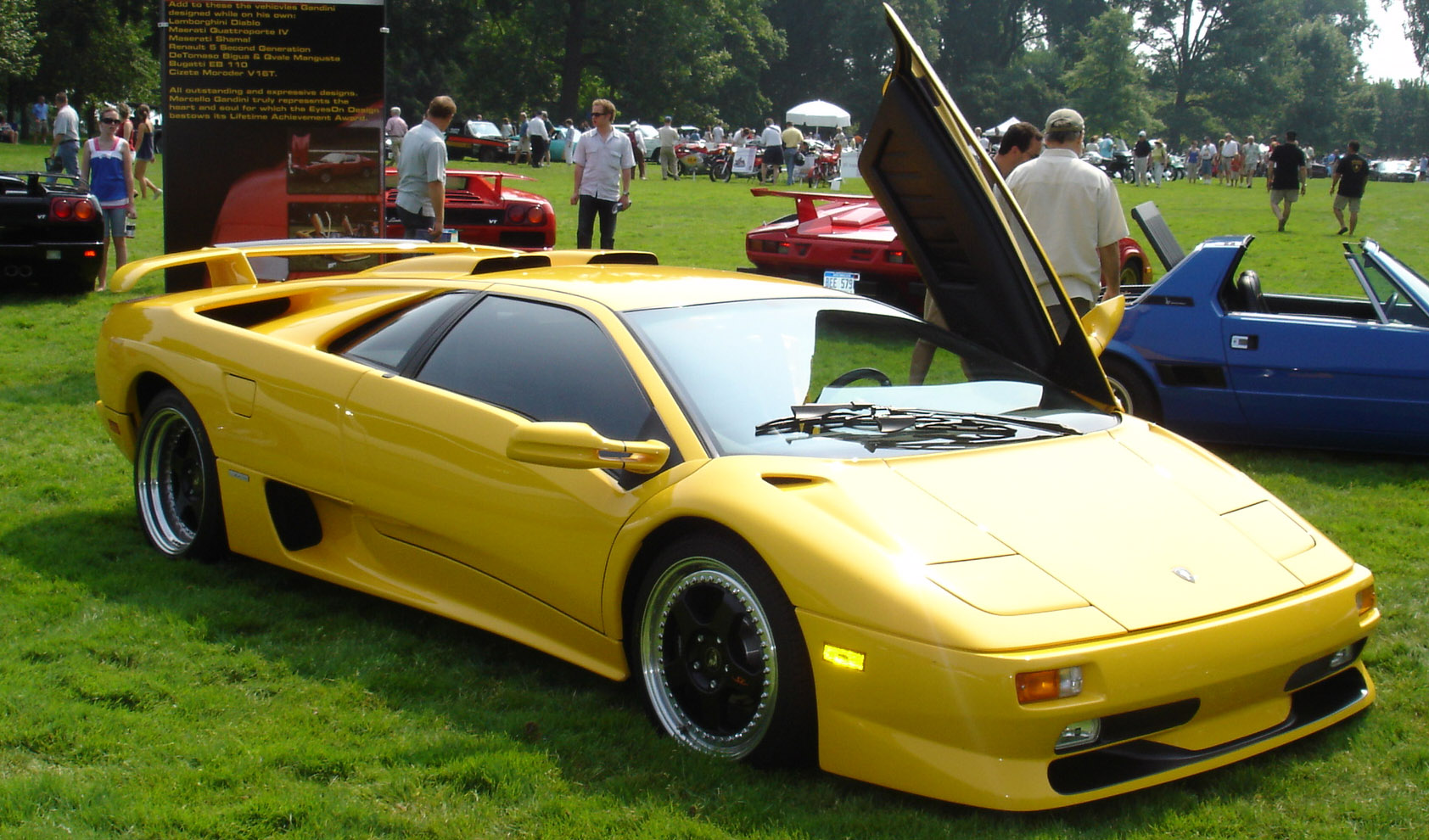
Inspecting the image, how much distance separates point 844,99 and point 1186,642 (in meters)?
78.1

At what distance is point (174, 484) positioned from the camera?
4996mm

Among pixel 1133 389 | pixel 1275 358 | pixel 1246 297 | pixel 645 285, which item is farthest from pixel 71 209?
pixel 1275 358

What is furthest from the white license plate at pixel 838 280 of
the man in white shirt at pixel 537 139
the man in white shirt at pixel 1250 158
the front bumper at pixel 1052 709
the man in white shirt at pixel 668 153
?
the man in white shirt at pixel 1250 158

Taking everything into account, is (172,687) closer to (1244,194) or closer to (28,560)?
(28,560)

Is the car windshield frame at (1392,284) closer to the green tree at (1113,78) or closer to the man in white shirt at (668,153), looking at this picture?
the man in white shirt at (668,153)

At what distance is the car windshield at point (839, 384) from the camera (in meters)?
3.50

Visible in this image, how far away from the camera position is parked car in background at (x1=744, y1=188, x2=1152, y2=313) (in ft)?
34.7

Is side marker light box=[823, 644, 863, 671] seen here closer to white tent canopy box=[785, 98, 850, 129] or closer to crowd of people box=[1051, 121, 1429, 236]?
crowd of people box=[1051, 121, 1429, 236]

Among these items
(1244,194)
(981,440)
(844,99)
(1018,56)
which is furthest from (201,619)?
(1018,56)

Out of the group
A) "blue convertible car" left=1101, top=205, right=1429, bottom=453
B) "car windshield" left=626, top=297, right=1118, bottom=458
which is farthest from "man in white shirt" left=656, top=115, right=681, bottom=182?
"car windshield" left=626, top=297, right=1118, bottom=458

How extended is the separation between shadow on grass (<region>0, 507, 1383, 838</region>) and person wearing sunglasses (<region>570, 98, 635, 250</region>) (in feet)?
22.4

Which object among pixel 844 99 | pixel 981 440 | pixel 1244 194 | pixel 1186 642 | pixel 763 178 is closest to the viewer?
pixel 1186 642

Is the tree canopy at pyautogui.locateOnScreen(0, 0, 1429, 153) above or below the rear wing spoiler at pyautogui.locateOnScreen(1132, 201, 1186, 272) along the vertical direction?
above

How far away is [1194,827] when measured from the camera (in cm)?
289
